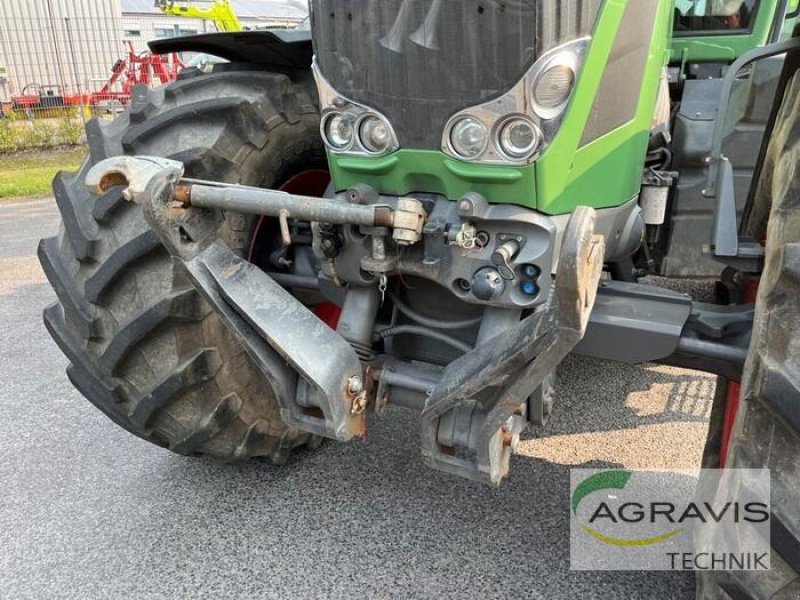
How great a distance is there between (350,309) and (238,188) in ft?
1.60

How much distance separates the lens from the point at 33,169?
11352 millimetres

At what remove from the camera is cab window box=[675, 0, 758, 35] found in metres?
3.39

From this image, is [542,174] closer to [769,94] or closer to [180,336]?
[180,336]

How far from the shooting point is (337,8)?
1.83 metres

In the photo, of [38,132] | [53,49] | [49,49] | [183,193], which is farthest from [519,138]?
[49,49]

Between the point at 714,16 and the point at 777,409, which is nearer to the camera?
the point at 777,409

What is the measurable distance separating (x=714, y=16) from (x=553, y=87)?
2243mm

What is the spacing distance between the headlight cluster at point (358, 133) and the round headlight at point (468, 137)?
168mm

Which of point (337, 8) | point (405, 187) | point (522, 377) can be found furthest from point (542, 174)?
point (337, 8)

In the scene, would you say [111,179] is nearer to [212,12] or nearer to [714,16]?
[714,16]

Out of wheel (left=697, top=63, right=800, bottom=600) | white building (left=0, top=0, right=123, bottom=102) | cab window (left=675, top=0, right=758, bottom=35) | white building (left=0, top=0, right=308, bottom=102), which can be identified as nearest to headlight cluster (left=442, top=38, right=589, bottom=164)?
wheel (left=697, top=63, right=800, bottom=600)

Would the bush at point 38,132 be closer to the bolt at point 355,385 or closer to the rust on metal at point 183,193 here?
the rust on metal at point 183,193

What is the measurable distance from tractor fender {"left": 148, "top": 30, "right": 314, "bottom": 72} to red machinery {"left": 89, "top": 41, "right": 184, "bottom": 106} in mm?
12402

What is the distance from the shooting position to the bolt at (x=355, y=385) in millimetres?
1977
